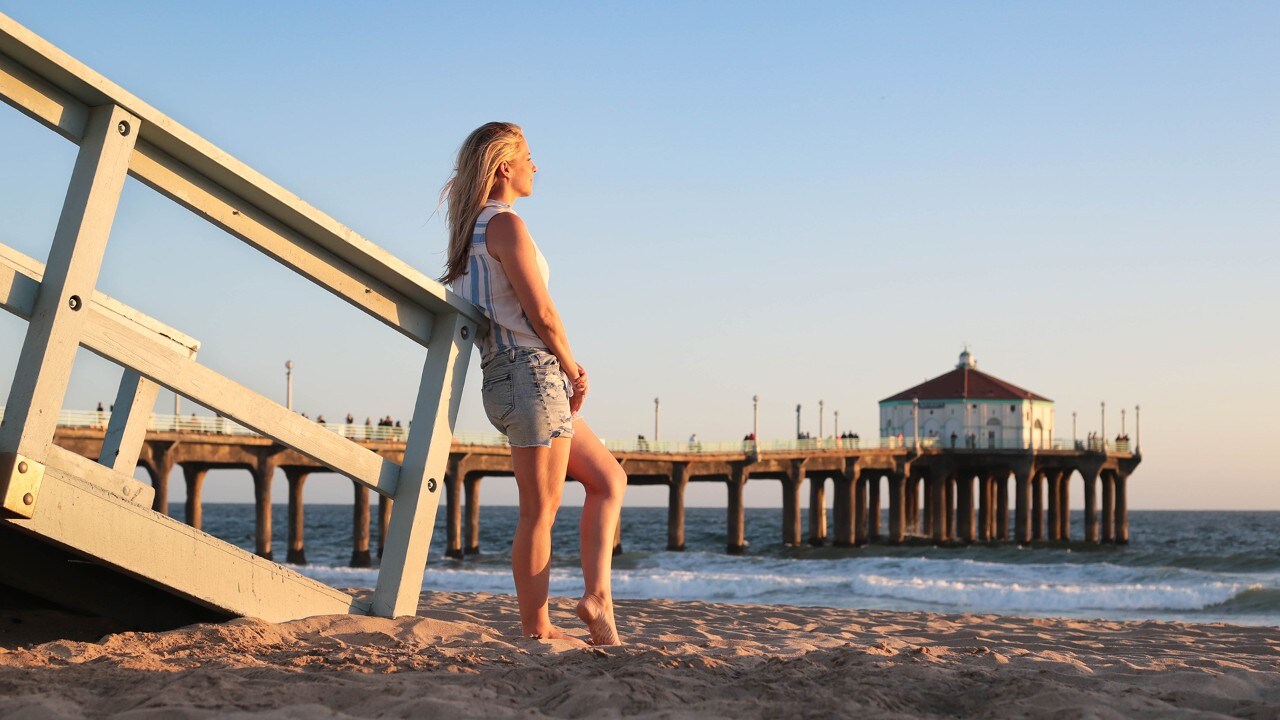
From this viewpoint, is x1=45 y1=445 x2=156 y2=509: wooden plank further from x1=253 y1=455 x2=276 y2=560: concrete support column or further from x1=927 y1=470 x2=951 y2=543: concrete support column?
x1=927 y1=470 x2=951 y2=543: concrete support column

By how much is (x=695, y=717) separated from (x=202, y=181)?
1991 mm

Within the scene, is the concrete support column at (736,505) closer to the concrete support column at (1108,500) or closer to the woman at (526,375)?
the concrete support column at (1108,500)

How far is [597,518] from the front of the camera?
3.46m

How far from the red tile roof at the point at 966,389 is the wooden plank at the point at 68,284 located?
158 feet

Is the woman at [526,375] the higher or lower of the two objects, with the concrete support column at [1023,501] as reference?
lower

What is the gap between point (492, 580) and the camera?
1648cm

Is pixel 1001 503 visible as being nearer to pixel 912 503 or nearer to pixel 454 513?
pixel 912 503

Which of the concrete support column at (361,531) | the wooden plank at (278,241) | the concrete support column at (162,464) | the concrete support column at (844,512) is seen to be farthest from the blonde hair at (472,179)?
the concrete support column at (844,512)

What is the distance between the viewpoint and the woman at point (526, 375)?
3.32 meters

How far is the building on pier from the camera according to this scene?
157ft

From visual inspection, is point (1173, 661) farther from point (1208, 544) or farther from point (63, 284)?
point (1208, 544)

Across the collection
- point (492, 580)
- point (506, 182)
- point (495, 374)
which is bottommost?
point (492, 580)

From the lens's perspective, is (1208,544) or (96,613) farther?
(1208,544)

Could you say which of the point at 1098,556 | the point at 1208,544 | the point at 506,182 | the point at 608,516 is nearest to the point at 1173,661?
the point at 608,516
